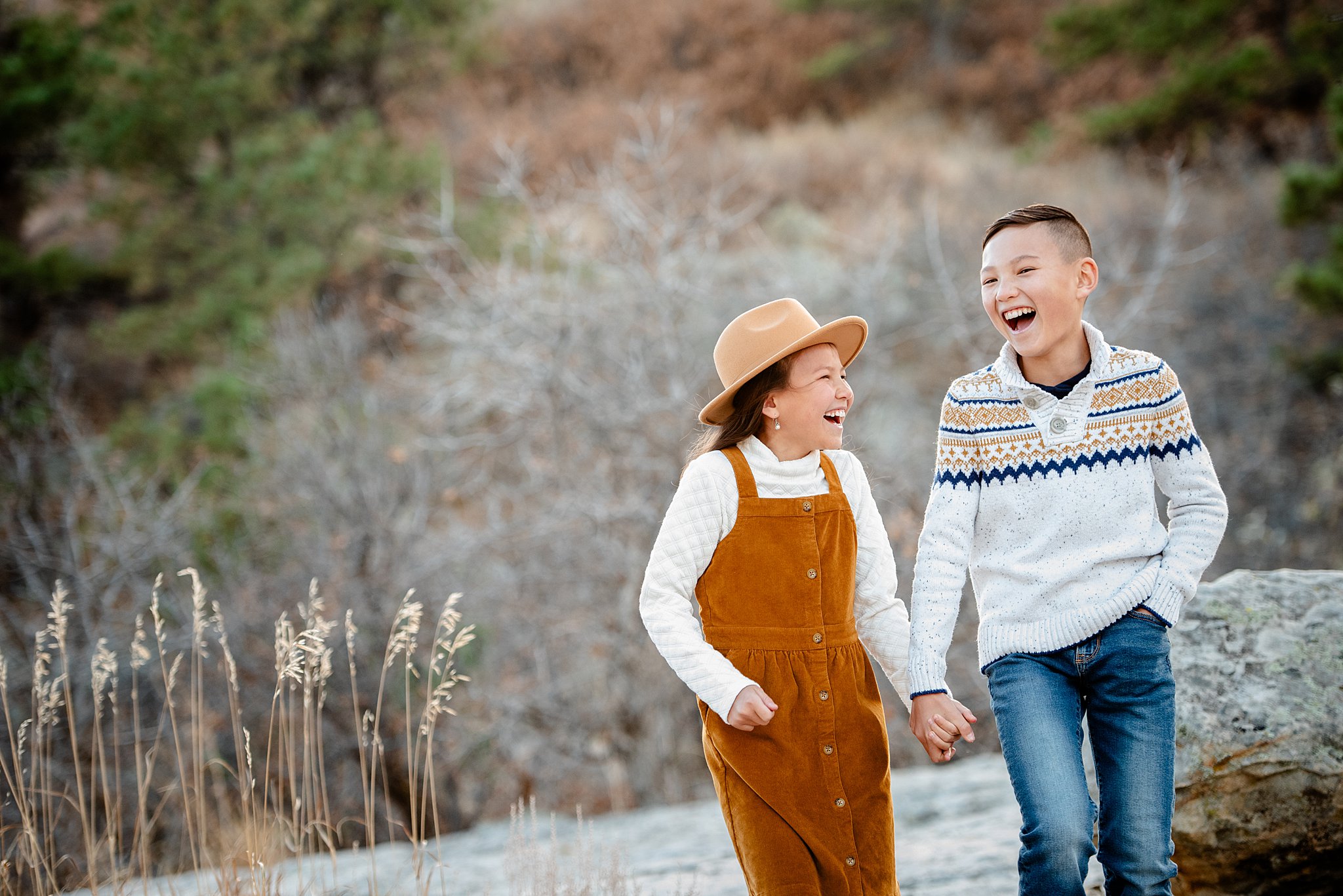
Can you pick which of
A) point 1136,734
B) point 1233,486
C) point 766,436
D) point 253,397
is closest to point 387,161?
point 253,397

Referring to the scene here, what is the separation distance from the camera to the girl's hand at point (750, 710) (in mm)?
2074

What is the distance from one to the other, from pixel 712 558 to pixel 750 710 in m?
0.35

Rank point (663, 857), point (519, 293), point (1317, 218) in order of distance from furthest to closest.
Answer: point (1317, 218), point (519, 293), point (663, 857)

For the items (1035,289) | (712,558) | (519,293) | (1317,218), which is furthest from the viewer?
(1317,218)

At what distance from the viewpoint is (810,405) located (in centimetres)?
231

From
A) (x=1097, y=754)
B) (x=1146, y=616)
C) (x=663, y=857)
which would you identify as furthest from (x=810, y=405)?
(x=663, y=857)

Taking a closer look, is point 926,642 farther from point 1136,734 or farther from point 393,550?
point 393,550

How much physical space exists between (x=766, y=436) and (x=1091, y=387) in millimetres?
695

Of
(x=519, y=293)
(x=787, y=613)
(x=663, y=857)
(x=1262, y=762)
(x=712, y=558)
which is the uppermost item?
(x=519, y=293)

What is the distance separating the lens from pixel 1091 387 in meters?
2.20

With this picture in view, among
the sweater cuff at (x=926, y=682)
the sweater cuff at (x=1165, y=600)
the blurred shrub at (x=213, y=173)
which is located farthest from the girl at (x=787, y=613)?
the blurred shrub at (x=213, y=173)

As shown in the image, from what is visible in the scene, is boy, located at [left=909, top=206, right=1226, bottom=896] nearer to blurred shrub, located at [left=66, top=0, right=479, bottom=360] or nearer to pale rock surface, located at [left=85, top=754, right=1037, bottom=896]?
pale rock surface, located at [left=85, top=754, right=1037, bottom=896]

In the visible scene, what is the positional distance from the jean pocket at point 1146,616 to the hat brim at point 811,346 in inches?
29.9

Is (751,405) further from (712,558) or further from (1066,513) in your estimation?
(1066,513)
